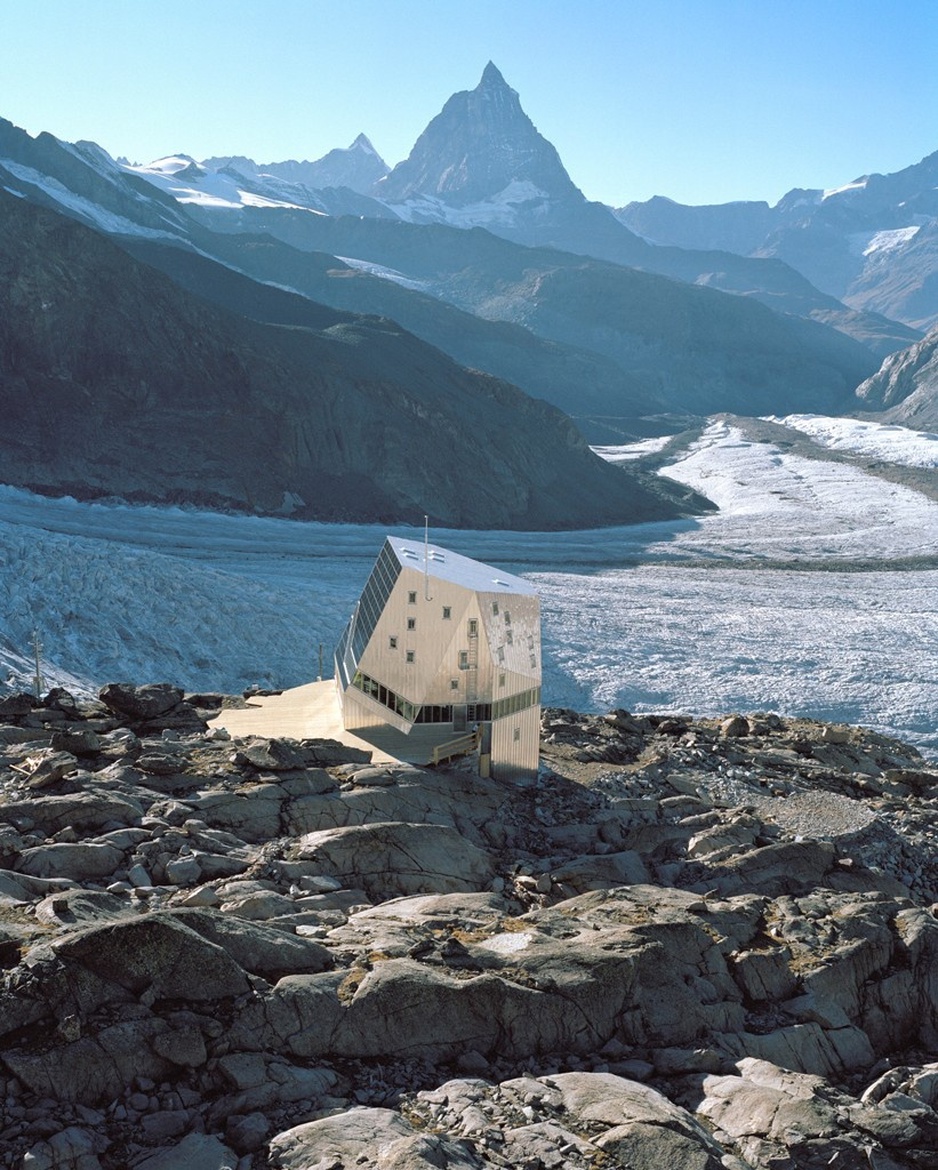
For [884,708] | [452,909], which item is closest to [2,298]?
[884,708]

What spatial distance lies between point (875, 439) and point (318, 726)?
159m

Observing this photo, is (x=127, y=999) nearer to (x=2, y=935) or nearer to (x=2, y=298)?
(x=2, y=935)

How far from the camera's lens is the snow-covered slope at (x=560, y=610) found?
151 feet

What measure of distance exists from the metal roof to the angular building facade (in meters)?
0.05

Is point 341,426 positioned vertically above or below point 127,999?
above

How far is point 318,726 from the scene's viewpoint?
26578 mm

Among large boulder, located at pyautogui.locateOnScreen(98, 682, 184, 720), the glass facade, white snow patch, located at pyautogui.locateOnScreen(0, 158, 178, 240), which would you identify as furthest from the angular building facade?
white snow patch, located at pyautogui.locateOnScreen(0, 158, 178, 240)

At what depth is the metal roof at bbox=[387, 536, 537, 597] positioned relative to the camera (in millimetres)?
24125

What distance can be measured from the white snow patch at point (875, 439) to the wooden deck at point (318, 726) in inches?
5227

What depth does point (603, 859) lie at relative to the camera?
1980 centimetres

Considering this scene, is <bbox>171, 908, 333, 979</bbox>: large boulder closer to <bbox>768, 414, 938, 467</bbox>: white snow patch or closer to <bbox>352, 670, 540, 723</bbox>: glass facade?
<bbox>352, 670, 540, 723</bbox>: glass facade

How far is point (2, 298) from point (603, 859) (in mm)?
83354

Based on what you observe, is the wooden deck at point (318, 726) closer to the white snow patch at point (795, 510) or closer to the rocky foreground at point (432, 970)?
the rocky foreground at point (432, 970)

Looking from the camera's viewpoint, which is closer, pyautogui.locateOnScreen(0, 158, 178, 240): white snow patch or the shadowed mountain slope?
the shadowed mountain slope
